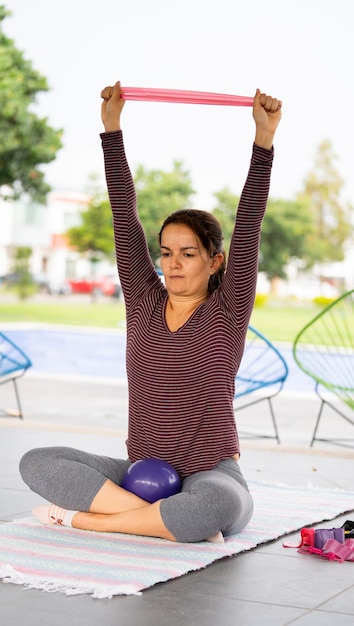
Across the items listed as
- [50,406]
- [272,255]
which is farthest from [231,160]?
[50,406]

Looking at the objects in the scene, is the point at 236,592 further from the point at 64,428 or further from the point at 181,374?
the point at 64,428

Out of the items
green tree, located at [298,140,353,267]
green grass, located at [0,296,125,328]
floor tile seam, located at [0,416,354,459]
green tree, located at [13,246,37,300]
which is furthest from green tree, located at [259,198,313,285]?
floor tile seam, located at [0,416,354,459]

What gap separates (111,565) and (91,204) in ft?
91.4

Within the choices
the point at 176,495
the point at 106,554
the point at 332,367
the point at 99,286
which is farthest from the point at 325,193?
the point at 106,554

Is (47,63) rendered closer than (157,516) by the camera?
No

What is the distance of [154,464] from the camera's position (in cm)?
284

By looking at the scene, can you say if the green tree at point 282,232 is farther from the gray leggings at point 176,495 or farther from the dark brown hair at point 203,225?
the gray leggings at point 176,495

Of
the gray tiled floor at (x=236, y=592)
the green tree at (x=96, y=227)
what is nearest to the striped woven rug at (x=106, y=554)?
the gray tiled floor at (x=236, y=592)

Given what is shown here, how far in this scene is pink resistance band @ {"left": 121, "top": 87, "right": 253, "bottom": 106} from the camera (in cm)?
282

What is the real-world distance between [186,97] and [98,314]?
23365 mm

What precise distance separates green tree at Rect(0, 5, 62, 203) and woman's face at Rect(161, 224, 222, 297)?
14.6 meters

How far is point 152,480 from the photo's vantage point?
9.18 ft

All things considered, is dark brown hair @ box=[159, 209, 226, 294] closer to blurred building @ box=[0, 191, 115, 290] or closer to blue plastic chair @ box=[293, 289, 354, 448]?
blue plastic chair @ box=[293, 289, 354, 448]

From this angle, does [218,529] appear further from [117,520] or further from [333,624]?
[333,624]
